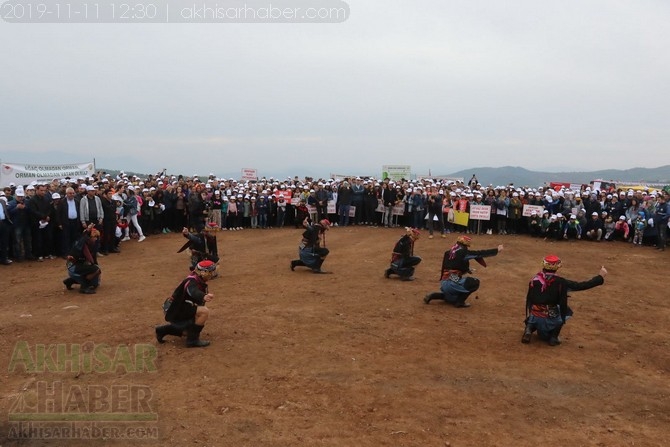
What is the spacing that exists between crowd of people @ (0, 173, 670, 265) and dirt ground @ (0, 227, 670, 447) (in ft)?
5.77

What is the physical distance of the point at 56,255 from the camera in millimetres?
15703

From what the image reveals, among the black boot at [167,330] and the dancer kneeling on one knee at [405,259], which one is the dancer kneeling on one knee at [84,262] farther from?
the dancer kneeling on one knee at [405,259]

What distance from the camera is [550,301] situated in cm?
856

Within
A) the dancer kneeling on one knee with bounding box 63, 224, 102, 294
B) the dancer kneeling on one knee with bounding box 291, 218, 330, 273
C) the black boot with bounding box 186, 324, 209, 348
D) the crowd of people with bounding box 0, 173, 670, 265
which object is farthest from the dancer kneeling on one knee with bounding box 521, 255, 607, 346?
the crowd of people with bounding box 0, 173, 670, 265

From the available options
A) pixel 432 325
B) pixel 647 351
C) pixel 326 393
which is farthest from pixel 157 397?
pixel 647 351

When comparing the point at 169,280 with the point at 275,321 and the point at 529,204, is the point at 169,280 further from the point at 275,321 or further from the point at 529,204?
the point at 529,204

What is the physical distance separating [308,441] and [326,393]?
3.81 ft

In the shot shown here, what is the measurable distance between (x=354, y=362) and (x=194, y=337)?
262 centimetres

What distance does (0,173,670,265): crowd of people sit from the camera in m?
15.0

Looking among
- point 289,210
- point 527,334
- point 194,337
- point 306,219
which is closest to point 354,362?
point 194,337

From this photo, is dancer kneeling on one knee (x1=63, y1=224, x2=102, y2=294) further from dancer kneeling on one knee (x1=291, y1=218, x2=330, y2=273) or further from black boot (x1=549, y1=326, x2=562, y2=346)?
black boot (x1=549, y1=326, x2=562, y2=346)

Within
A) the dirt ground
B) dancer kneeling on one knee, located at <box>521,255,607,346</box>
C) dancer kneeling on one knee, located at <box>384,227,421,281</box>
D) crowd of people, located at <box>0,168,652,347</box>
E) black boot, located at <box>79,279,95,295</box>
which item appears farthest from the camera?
dancer kneeling on one knee, located at <box>384,227,421,281</box>

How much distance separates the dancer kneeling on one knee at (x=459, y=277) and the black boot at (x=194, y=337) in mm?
5035

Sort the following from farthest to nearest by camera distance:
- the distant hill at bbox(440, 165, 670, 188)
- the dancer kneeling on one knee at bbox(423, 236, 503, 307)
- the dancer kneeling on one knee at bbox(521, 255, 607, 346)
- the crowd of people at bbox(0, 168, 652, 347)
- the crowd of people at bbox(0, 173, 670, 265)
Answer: the distant hill at bbox(440, 165, 670, 188), the crowd of people at bbox(0, 173, 670, 265), the dancer kneeling on one knee at bbox(423, 236, 503, 307), the crowd of people at bbox(0, 168, 652, 347), the dancer kneeling on one knee at bbox(521, 255, 607, 346)
